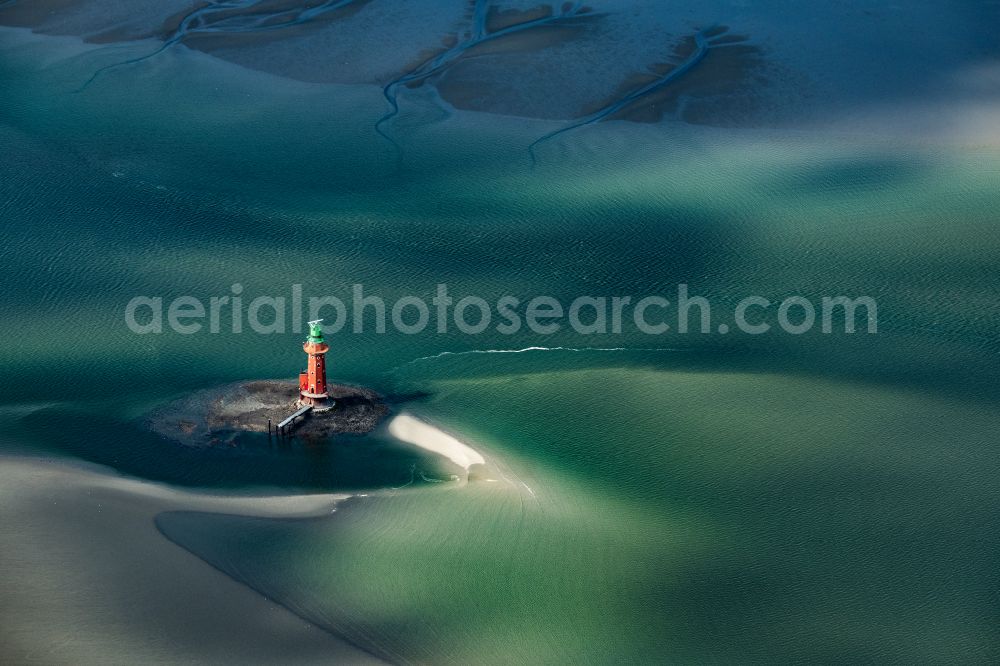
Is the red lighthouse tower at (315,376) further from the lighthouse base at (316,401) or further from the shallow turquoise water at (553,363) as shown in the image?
the shallow turquoise water at (553,363)

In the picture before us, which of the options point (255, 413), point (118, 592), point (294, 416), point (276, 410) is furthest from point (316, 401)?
point (118, 592)

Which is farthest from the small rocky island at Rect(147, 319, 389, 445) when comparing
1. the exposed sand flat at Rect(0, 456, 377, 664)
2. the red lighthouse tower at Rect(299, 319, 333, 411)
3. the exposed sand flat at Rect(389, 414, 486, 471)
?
the exposed sand flat at Rect(0, 456, 377, 664)

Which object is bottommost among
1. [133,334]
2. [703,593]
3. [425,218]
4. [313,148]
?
[703,593]

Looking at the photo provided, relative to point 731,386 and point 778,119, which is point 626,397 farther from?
point 778,119

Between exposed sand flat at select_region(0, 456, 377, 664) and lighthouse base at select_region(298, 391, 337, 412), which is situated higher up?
lighthouse base at select_region(298, 391, 337, 412)

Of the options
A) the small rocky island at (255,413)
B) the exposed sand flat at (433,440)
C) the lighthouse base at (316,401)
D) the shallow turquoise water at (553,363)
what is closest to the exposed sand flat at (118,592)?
the shallow turquoise water at (553,363)

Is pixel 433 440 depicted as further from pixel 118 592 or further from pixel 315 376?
pixel 118 592

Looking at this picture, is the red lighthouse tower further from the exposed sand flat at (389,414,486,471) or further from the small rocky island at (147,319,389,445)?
the exposed sand flat at (389,414,486,471)

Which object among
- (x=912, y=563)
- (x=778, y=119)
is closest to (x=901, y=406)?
(x=912, y=563)
